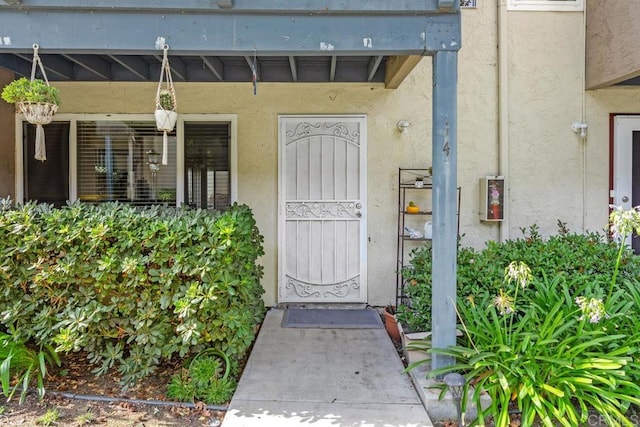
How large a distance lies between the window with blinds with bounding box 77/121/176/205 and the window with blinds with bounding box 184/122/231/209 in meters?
0.19

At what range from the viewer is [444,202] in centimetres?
274

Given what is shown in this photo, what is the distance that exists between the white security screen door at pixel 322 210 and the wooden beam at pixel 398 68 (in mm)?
527

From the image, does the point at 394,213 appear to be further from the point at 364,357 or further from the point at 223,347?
the point at 223,347

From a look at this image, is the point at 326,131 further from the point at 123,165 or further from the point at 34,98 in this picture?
the point at 34,98

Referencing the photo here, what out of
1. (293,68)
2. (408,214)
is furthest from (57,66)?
(408,214)

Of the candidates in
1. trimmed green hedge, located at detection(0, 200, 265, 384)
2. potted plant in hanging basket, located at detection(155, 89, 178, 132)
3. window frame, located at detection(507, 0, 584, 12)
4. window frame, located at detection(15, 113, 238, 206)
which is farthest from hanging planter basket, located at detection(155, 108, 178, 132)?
window frame, located at detection(507, 0, 584, 12)

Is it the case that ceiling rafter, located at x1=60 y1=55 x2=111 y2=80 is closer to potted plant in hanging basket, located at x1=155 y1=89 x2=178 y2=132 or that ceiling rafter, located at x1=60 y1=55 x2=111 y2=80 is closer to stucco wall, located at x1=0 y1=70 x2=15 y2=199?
stucco wall, located at x1=0 y1=70 x2=15 y2=199

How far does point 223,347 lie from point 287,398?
0.60 meters

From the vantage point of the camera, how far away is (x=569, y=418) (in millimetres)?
2309

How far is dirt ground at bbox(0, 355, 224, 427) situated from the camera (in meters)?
2.49

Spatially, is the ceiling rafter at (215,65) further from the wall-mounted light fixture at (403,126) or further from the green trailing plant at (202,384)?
the green trailing plant at (202,384)

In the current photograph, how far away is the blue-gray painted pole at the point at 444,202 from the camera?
2699 mm

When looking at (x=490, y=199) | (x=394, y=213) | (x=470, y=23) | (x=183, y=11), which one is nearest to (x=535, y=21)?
(x=470, y=23)

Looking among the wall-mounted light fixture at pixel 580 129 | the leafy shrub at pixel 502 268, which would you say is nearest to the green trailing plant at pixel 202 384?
the leafy shrub at pixel 502 268
